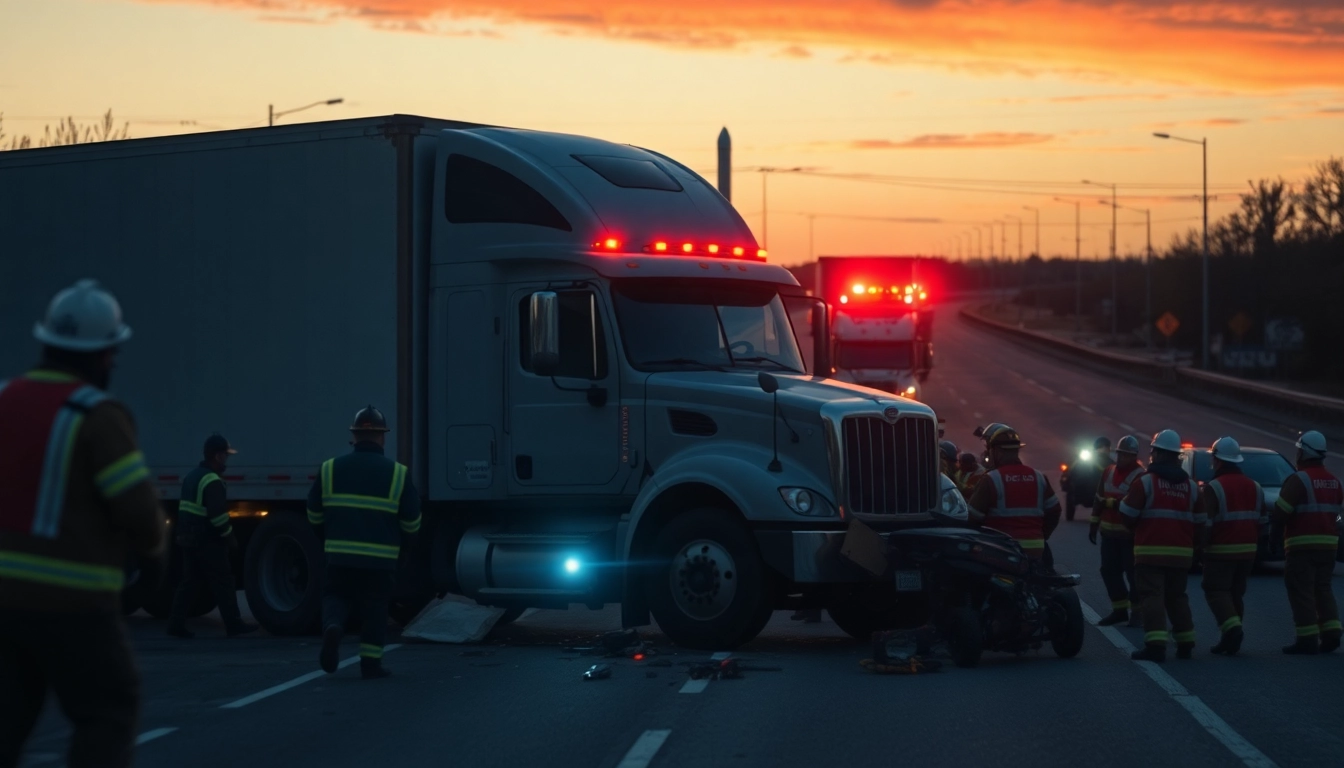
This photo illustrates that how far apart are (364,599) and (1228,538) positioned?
672 cm

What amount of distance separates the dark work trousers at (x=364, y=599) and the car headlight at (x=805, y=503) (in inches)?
125

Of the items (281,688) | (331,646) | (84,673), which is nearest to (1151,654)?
(331,646)

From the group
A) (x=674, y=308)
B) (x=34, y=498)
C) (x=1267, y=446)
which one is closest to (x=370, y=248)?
(x=674, y=308)

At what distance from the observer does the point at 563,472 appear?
14.5 m

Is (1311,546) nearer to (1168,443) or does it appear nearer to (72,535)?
(1168,443)

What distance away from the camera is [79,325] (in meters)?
6.02

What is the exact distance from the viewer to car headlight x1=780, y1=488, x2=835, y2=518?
13195 millimetres

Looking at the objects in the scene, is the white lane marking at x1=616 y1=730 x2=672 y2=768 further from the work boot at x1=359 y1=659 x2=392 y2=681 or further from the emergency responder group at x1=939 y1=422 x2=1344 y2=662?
the emergency responder group at x1=939 y1=422 x2=1344 y2=662

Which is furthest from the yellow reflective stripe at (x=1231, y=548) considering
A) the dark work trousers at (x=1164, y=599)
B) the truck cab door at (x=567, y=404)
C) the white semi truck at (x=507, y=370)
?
the truck cab door at (x=567, y=404)

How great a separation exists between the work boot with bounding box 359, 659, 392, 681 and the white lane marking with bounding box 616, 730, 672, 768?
2962 mm

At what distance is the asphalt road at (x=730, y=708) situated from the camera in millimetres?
8906

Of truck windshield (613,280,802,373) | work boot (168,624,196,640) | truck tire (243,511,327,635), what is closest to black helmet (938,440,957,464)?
truck windshield (613,280,802,373)

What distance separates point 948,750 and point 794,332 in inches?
275

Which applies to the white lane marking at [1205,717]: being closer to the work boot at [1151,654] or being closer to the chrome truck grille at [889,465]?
the work boot at [1151,654]
